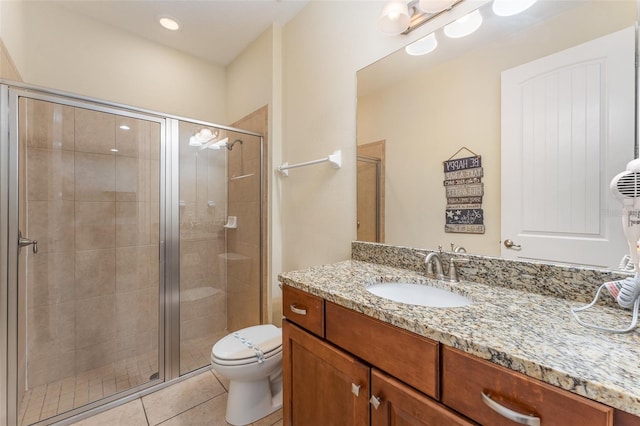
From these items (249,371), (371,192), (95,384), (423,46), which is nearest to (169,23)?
(423,46)

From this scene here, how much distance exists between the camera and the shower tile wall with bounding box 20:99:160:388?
1676 millimetres

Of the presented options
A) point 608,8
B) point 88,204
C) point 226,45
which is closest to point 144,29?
point 226,45

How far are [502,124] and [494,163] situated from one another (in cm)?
15

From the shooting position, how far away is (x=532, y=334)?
631mm

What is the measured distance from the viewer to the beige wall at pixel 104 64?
69.2 inches

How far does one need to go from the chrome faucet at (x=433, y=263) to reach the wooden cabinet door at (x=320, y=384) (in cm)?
50

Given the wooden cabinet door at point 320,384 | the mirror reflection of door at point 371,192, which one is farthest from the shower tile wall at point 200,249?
the mirror reflection of door at point 371,192

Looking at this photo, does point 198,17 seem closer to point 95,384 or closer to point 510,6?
point 510,6

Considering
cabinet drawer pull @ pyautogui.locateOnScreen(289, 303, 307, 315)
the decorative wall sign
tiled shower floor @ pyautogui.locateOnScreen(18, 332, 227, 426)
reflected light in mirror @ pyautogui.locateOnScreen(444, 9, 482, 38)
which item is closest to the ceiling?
reflected light in mirror @ pyautogui.locateOnScreen(444, 9, 482, 38)

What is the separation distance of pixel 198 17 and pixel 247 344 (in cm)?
226

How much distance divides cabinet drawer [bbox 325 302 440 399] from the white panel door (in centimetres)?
59

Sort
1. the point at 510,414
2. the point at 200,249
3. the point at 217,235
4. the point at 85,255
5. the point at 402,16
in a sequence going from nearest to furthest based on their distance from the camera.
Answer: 1. the point at 510,414
2. the point at 402,16
3. the point at 85,255
4. the point at 200,249
5. the point at 217,235

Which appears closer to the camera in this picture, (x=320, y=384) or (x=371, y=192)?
(x=320, y=384)

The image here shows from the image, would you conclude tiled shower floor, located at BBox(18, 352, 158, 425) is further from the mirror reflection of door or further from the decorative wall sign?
the decorative wall sign
